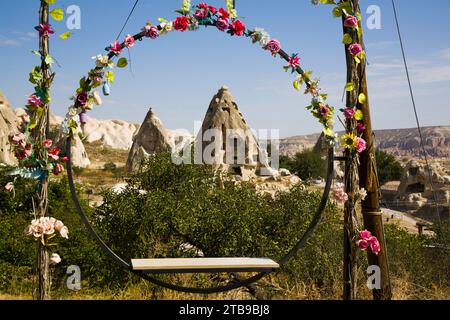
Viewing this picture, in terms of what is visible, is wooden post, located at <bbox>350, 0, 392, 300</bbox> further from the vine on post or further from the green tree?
the green tree

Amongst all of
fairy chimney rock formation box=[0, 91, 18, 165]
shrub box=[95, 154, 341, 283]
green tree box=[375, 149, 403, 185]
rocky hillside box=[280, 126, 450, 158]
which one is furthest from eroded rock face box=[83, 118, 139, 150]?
shrub box=[95, 154, 341, 283]

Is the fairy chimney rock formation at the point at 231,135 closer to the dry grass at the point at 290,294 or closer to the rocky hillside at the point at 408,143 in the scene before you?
the dry grass at the point at 290,294

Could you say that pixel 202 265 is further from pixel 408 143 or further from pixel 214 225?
pixel 408 143

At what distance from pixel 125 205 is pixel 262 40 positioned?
485 cm

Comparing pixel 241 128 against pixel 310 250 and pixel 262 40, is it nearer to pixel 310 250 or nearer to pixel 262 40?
pixel 310 250

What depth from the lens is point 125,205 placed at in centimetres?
845

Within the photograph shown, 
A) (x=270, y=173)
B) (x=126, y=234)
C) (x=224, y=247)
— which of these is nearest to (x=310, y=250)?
(x=224, y=247)

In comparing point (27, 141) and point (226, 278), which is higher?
point (27, 141)

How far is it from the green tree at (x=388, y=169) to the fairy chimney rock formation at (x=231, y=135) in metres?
16.0

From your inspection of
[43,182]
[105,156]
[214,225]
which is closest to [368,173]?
[43,182]

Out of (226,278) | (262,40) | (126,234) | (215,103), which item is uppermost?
(215,103)

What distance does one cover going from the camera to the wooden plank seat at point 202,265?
3824 millimetres

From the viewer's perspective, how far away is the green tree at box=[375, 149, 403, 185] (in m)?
38.1
